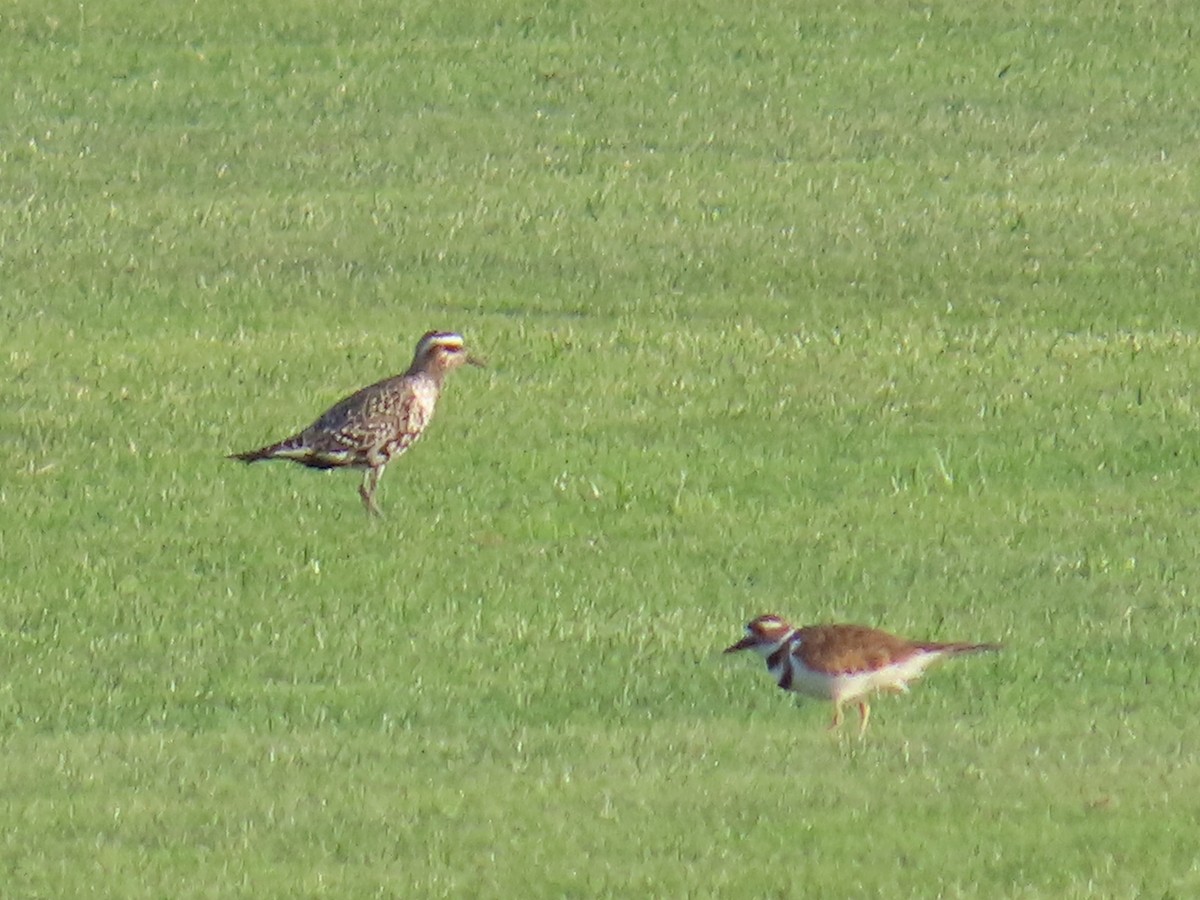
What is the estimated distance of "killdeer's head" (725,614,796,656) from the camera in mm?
10992

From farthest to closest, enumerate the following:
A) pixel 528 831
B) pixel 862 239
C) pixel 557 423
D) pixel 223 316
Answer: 1. pixel 862 239
2. pixel 223 316
3. pixel 557 423
4. pixel 528 831

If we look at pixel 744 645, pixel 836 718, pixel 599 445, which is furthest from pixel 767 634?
pixel 599 445

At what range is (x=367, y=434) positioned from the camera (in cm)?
1523

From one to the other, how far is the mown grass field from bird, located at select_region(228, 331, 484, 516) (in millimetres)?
334

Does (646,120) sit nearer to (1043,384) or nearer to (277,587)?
(1043,384)

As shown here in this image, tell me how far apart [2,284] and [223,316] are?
2357 mm

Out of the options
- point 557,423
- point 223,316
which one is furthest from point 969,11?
point 557,423

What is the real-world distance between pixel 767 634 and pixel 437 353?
5.47 meters

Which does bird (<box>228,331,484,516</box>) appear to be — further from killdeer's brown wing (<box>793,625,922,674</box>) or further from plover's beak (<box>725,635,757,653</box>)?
killdeer's brown wing (<box>793,625,922,674</box>)

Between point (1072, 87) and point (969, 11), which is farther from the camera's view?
point (969, 11)

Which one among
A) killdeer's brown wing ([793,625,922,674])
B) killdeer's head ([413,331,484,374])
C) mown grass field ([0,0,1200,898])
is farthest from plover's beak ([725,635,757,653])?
killdeer's head ([413,331,484,374])

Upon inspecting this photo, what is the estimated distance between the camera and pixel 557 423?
17594 mm

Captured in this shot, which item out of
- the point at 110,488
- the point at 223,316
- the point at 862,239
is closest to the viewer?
the point at 110,488

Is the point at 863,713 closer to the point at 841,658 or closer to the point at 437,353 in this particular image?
the point at 841,658
